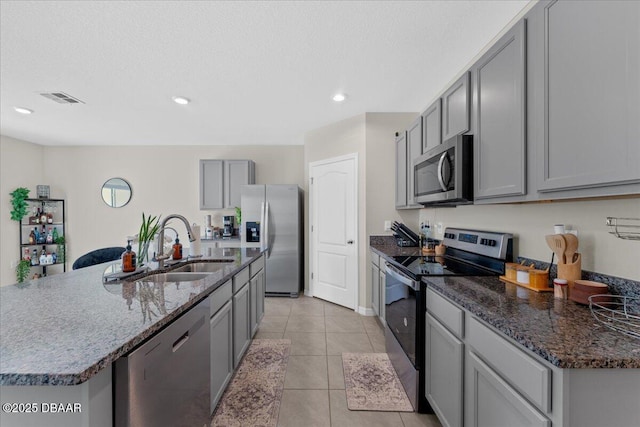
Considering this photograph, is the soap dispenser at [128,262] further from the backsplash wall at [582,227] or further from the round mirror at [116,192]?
the round mirror at [116,192]

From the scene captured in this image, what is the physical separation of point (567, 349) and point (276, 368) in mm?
2057

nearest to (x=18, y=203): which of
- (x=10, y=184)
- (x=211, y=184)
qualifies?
(x=10, y=184)

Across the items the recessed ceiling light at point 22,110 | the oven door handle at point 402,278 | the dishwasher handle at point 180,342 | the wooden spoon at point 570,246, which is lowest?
the dishwasher handle at point 180,342

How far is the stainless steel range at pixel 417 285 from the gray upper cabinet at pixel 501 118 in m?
0.49

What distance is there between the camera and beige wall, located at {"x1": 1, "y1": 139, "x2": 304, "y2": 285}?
5.16 meters

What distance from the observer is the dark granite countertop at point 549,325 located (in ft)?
2.52

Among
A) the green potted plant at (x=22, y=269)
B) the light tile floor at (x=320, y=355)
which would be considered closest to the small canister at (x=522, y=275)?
the light tile floor at (x=320, y=355)

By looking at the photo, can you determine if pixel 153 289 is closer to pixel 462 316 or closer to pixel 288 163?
pixel 462 316

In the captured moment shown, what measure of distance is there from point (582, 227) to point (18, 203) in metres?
6.99

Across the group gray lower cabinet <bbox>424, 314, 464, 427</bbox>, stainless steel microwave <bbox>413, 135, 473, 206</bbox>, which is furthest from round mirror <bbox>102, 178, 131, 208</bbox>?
gray lower cabinet <bbox>424, 314, 464, 427</bbox>

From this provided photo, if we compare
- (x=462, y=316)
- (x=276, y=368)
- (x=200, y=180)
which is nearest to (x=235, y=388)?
(x=276, y=368)

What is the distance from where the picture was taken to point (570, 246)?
1296 millimetres

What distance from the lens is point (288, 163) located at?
5.20m

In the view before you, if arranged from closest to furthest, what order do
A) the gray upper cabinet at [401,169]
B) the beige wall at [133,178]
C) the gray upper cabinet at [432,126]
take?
the gray upper cabinet at [432,126], the gray upper cabinet at [401,169], the beige wall at [133,178]
